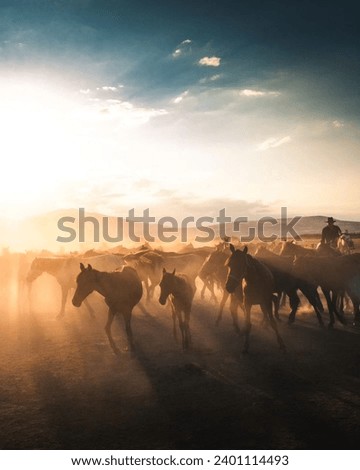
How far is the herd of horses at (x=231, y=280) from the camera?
Answer: 397 inches

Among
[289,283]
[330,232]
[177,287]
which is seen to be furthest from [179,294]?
[330,232]

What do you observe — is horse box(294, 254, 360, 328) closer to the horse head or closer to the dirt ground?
the dirt ground

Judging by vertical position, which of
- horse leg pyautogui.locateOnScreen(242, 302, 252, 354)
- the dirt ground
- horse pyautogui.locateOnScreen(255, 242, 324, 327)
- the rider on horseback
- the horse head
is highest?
the rider on horseback

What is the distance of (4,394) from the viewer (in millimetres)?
7547

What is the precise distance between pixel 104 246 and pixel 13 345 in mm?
28402

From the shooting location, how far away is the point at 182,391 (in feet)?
24.4

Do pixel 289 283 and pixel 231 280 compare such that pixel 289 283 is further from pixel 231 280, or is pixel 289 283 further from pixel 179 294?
pixel 231 280

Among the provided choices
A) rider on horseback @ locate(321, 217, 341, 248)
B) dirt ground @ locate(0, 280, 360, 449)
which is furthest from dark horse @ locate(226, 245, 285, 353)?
rider on horseback @ locate(321, 217, 341, 248)

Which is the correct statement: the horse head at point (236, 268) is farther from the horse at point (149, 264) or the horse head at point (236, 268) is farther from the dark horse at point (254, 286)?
the horse at point (149, 264)

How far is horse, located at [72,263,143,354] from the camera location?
10102 mm

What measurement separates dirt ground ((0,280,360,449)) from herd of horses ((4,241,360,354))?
75 centimetres

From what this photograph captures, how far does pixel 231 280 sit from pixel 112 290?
336 cm
